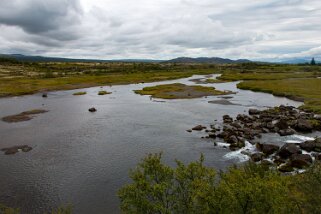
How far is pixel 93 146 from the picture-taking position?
50156mm

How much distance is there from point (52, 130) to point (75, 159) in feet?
62.9

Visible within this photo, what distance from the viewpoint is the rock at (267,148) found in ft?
148

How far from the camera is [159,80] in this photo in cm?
16262

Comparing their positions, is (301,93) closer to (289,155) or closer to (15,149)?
(289,155)

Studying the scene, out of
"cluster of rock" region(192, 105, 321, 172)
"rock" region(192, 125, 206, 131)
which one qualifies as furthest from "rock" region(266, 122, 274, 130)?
"rock" region(192, 125, 206, 131)

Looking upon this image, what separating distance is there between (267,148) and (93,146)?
27.7 metres

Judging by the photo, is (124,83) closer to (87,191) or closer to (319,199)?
(87,191)

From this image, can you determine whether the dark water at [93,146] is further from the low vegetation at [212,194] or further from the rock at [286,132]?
the rock at [286,132]

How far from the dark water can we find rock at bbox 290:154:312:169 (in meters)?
7.38

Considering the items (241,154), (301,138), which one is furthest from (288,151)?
(301,138)

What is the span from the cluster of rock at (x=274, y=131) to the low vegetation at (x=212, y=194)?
695 inches

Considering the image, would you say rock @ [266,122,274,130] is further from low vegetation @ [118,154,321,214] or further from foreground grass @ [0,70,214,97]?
foreground grass @ [0,70,214,97]

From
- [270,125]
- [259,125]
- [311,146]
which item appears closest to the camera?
[311,146]

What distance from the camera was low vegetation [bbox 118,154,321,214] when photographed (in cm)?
1880
